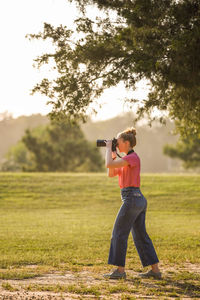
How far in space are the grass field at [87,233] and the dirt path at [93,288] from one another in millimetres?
12

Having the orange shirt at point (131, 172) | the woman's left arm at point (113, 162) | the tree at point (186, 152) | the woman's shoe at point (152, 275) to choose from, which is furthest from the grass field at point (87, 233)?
the tree at point (186, 152)

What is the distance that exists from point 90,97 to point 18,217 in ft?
23.0

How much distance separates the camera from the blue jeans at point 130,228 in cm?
641

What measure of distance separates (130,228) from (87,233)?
248 inches

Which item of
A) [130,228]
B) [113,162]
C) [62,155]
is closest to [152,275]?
[130,228]

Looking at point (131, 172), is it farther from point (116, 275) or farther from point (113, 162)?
point (116, 275)

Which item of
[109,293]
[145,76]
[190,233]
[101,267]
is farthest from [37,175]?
[109,293]

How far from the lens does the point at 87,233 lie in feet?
41.6

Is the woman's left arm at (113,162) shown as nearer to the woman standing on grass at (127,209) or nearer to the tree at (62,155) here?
the woman standing on grass at (127,209)

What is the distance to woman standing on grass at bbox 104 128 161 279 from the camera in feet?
21.0

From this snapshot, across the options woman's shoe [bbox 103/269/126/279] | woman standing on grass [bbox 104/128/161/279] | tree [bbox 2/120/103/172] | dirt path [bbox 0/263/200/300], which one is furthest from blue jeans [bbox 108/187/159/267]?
tree [bbox 2/120/103/172]

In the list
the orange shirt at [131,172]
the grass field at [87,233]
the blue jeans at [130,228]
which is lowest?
the grass field at [87,233]

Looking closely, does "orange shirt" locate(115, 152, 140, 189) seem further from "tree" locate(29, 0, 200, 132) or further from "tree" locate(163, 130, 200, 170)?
"tree" locate(163, 130, 200, 170)

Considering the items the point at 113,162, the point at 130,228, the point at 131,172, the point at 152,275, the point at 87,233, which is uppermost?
the point at 113,162
